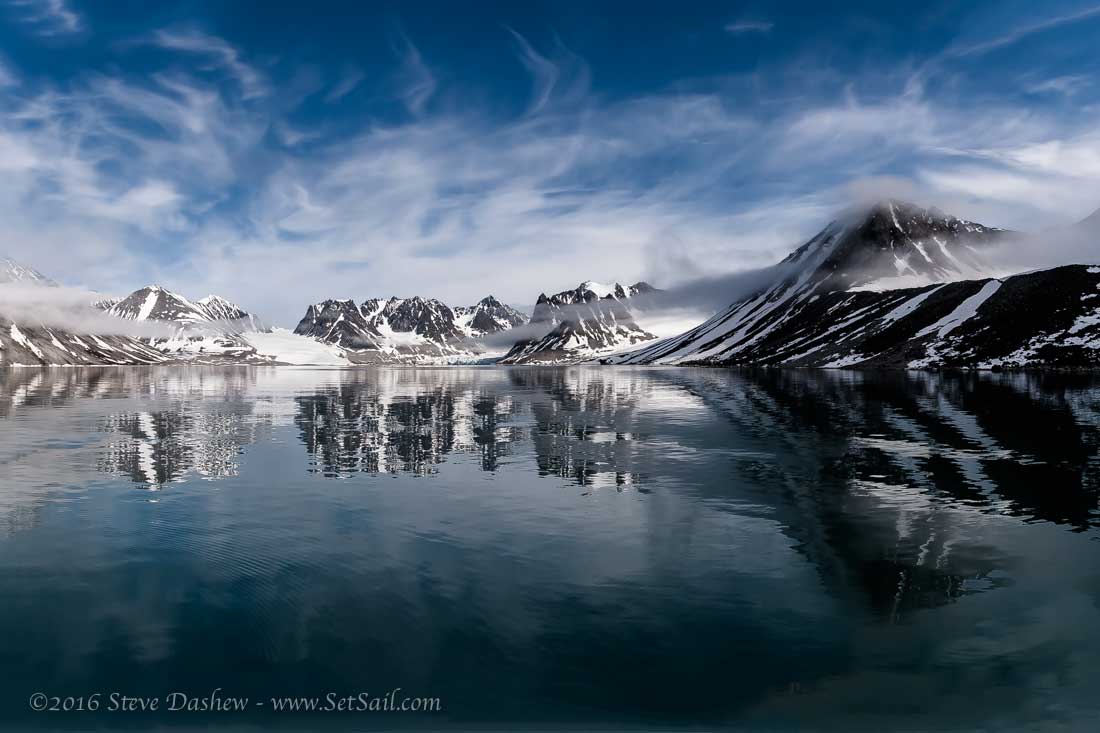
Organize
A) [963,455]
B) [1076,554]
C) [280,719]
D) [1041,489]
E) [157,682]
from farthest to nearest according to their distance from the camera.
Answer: [963,455]
[1041,489]
[1076,554]
[157,682]
[280,719]

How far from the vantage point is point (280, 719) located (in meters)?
11.4

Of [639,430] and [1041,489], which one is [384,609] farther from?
[639,430]

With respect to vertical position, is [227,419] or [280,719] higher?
[227,419]

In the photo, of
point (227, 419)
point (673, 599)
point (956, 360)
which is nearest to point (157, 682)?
point (673, 599)

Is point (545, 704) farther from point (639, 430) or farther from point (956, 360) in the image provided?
point (956, 360)

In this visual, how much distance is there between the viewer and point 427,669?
12945mm

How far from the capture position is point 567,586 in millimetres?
17156

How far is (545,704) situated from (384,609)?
5562 mm

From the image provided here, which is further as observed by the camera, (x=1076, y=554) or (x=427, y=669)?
(x=1076, y=554)

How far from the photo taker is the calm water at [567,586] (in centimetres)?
1205

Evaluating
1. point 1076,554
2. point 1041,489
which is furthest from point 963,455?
point 1076,554

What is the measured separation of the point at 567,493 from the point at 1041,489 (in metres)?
20.6

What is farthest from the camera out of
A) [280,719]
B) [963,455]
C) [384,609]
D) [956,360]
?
[956,360]

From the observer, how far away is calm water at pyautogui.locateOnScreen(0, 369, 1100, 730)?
1205cm
